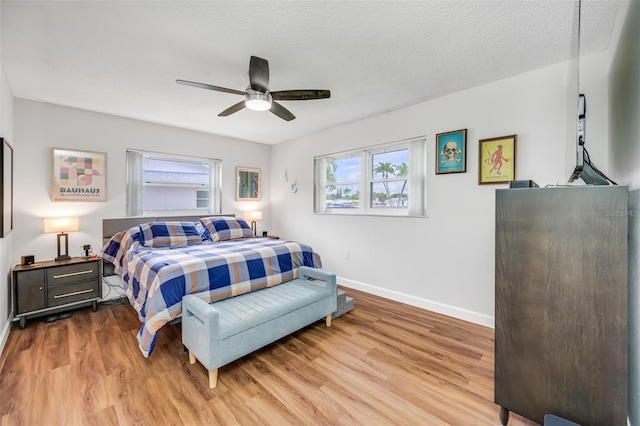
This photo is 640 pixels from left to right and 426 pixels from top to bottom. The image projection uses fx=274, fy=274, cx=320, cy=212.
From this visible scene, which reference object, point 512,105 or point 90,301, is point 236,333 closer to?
point 90,301

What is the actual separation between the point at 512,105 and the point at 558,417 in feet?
8.12

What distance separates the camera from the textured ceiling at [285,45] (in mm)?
1711

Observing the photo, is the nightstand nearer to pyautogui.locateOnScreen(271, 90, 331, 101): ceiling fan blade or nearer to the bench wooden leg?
the bench wooden leg

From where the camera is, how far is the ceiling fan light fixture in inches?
88.0

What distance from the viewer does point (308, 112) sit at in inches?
139

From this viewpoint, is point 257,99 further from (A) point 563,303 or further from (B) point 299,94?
(A) point 563,303

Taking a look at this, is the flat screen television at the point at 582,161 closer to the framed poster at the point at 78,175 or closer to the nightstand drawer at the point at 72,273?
the nightstand drawer at the point at 72,273

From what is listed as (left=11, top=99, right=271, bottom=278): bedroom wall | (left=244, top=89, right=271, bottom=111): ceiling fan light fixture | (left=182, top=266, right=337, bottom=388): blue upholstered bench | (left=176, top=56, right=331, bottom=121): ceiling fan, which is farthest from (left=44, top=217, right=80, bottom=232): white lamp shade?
(left=244, top=89, right=271, bottom=111): ceiling fan light fixture

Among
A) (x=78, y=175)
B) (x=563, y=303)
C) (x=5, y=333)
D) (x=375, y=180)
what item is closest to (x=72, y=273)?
(x=5, y=333)

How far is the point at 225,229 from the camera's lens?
3973 mm

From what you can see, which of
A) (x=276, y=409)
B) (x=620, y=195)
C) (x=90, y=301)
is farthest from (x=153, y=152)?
(x=620, y=195)

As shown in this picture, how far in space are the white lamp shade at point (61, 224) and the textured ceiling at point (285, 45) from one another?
135 centimetres

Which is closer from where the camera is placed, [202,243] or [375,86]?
[375,86]

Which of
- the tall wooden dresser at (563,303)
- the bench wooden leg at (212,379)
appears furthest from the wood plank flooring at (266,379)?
the tall wooden dresser at (563,303)
